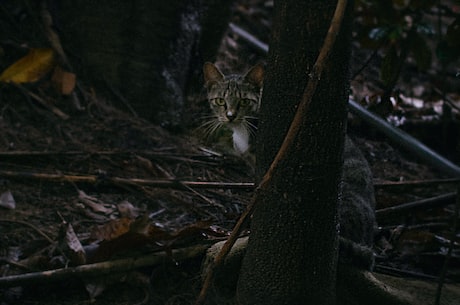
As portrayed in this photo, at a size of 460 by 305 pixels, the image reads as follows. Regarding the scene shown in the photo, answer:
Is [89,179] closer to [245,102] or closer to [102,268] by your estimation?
[102,268]

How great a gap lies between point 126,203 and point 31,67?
122cm

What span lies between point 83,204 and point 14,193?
29cm

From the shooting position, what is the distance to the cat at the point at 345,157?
257cm

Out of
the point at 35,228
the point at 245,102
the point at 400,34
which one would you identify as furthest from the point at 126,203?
the point at 400,34

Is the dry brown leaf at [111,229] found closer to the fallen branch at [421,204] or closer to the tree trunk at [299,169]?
the tree trunk at [299,169]

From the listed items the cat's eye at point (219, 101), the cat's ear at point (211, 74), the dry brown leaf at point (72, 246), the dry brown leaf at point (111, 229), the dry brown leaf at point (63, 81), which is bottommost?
the dry brown leaf at point (72, 246)

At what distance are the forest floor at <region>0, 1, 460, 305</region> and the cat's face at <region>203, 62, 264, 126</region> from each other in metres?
0.23

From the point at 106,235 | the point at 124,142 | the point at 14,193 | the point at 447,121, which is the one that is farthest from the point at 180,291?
the point at 447,121

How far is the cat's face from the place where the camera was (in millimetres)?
4109

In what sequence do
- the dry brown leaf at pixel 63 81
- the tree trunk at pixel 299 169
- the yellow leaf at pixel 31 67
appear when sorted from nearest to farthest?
the tree trunk at pixel 299 169, the yellow leaf at pixel 31 67, the dry brown leaf at pixel 63 81

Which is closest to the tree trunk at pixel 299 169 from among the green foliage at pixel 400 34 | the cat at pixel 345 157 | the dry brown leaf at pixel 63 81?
the cat at pixel 345 157

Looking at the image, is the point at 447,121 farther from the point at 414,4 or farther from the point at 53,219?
the point at 53,219

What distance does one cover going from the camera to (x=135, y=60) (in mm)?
Answer: 4164

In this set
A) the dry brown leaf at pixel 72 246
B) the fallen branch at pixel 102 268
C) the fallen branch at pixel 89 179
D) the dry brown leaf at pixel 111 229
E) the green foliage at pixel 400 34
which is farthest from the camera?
the green foliage at pixel 400 34
